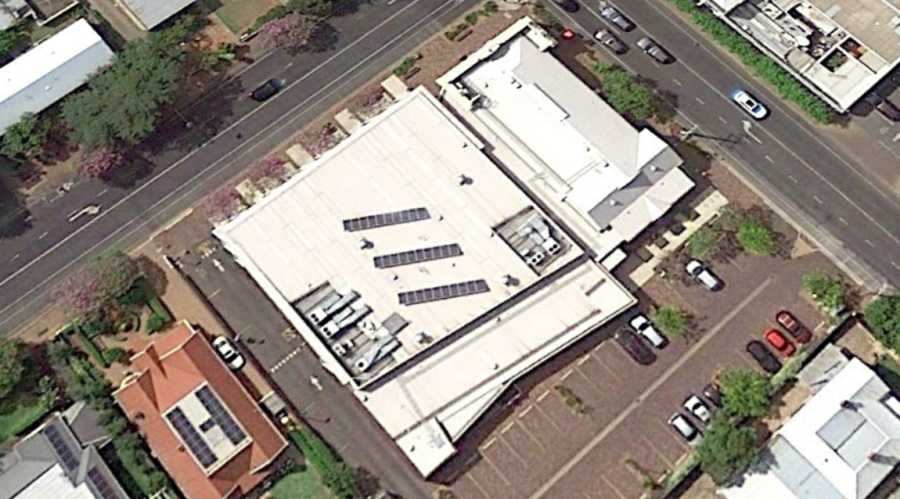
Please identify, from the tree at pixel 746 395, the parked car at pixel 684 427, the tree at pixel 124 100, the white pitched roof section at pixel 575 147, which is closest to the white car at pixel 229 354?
the tree at pixel 124 100

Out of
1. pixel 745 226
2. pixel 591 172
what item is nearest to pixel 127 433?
pixel 591 172

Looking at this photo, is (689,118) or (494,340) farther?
(689,118)

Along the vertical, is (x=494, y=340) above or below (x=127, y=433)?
below

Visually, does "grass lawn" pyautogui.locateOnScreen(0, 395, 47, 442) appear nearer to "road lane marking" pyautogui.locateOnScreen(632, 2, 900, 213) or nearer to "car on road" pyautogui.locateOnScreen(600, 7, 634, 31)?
"car on road" pyautogui.locateOnScreen(600, 7, 634, 31)

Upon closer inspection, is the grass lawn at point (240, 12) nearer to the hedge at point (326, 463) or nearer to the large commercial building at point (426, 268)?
the large commercial building at point (426, 268)

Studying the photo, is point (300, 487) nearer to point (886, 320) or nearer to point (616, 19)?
point (886, 320)

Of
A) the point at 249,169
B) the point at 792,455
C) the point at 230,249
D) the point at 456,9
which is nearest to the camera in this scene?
the point at 792,455

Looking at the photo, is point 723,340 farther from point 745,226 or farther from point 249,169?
point 249,169
